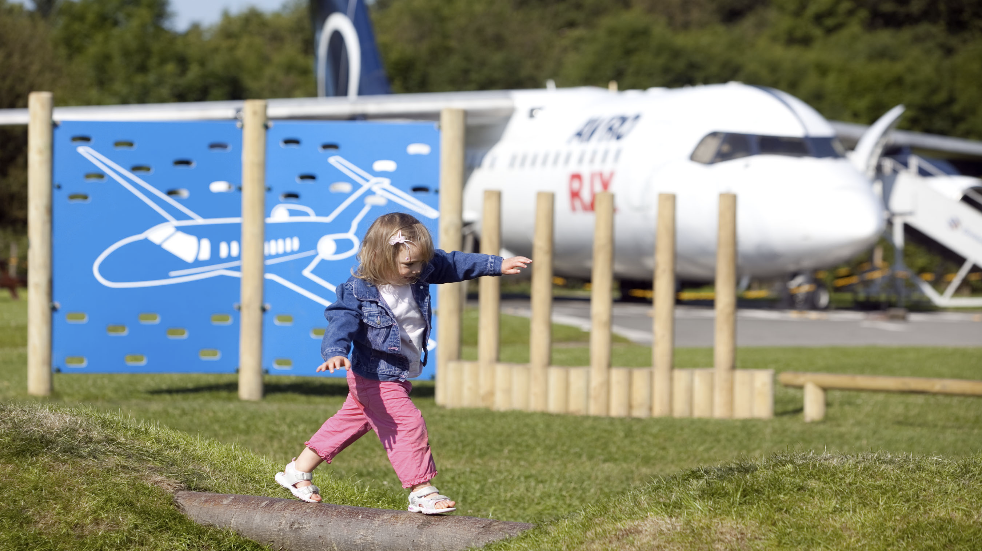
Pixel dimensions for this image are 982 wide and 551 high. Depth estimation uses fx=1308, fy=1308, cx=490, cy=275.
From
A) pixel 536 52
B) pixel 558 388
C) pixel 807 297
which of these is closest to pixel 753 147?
pixel 807 297

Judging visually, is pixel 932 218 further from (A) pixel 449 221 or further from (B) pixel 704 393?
(A) pixel 449 221

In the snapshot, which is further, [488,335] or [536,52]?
[536,52]

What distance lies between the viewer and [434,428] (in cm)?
813

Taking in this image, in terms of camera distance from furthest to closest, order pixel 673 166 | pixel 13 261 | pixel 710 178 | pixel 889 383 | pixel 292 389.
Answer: pixel 13 261, pixel 673 166, pixel 710 178, pixel 292 389, pixel 889 383

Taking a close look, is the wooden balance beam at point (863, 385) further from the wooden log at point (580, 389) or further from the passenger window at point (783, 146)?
the passenger window at point (783, 146)

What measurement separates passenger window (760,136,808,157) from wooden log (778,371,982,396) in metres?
8.53

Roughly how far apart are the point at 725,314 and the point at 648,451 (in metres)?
1.80

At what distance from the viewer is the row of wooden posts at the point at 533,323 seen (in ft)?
29.5

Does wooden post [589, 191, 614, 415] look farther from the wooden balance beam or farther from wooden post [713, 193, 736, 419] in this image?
the wooden balance beam

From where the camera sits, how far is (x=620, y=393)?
8.98 m

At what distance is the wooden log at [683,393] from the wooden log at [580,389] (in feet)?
1.98

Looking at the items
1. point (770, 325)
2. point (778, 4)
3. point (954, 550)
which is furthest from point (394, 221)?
point (778, 4)

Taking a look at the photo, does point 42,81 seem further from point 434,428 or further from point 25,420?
point 25,420

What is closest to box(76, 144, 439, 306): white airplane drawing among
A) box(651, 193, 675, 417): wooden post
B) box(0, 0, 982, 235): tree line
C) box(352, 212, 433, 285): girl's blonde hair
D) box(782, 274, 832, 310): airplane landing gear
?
box(651, 193, 675, 417): wooden post
